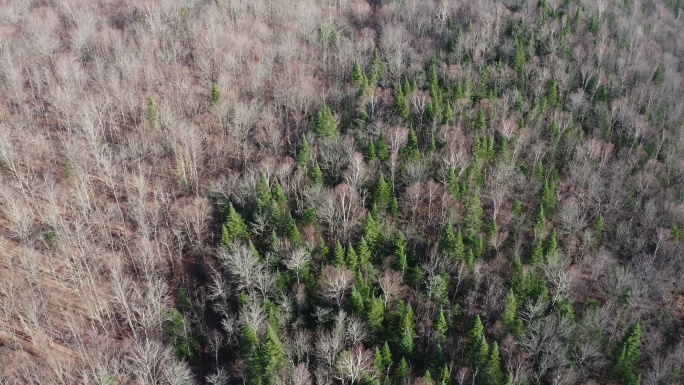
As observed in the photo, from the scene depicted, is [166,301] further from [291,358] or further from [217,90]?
[217,90]

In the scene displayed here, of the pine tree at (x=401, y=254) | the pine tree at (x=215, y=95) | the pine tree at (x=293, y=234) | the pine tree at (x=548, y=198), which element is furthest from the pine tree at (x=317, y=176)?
the pine tree at (x=548, y=198)

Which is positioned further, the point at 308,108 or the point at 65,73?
the point at 308,108

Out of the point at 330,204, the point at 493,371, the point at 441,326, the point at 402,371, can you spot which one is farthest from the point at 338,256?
the point at 493,371

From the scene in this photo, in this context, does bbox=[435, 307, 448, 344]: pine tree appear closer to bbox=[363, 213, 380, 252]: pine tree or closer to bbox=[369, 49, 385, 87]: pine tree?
bbox=[363, 213, 380, 252]: pine tree

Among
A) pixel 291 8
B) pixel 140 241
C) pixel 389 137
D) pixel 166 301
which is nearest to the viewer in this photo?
pixel 166 301

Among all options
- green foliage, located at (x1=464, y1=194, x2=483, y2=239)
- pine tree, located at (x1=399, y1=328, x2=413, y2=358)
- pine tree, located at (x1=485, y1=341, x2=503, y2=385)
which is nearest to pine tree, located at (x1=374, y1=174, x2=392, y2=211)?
green foliage, located at (x1=464, y1=194, x2=483, y2=239)

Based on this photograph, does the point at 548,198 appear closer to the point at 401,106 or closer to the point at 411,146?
the point at 411,146

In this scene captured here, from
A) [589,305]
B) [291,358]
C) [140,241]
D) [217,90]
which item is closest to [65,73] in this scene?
Result: [217,90]
